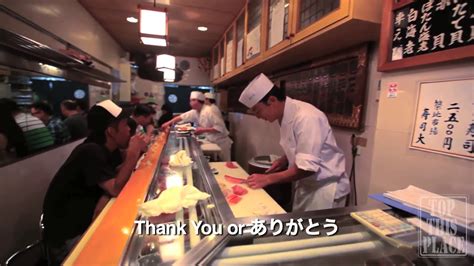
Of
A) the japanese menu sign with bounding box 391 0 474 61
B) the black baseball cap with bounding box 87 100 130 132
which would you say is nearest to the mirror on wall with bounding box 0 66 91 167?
the black baseball cap with bounding box 87 100 130 132

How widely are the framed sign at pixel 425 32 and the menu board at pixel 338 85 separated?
1.93ft

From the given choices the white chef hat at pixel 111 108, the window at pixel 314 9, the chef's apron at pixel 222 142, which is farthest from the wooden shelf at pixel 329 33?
the chef's apron at pixel 222 142

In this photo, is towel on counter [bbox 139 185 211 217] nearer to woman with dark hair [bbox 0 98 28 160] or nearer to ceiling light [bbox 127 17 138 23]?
woman with dark hair [bbox 0 98 28 160]

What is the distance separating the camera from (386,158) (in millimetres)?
1126

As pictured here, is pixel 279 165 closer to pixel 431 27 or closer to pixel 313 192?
pixel 313 192

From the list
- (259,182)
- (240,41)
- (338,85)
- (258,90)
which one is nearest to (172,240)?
(259,182)

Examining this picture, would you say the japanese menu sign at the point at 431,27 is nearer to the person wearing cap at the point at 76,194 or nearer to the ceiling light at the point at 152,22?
the person wearing cap at the point at 76,194

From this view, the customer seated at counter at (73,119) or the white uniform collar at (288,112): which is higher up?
the white uniform collar at (288,112)

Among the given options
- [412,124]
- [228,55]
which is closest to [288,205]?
[412,124]

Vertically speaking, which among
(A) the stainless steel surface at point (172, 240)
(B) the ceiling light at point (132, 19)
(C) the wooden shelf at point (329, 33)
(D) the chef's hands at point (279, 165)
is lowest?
(D) the chef's hands at point (279, 165)

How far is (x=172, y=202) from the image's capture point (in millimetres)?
914

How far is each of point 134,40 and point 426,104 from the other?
5.53 meters

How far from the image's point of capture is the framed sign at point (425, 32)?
2.74ft

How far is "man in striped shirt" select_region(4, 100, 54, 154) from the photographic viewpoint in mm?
2154
